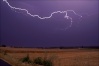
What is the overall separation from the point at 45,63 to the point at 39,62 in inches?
57.2

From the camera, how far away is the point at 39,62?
26328 mm

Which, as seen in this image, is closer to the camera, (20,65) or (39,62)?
(20,65)

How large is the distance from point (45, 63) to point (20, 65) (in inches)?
139

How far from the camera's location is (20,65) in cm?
2216

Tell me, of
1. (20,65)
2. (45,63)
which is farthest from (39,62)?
(20,65)

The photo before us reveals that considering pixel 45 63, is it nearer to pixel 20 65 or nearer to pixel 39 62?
pixel 39 62

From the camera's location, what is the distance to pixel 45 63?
82.1 feet

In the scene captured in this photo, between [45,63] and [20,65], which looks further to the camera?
[45,63]

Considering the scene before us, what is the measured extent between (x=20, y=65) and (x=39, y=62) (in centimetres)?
442
